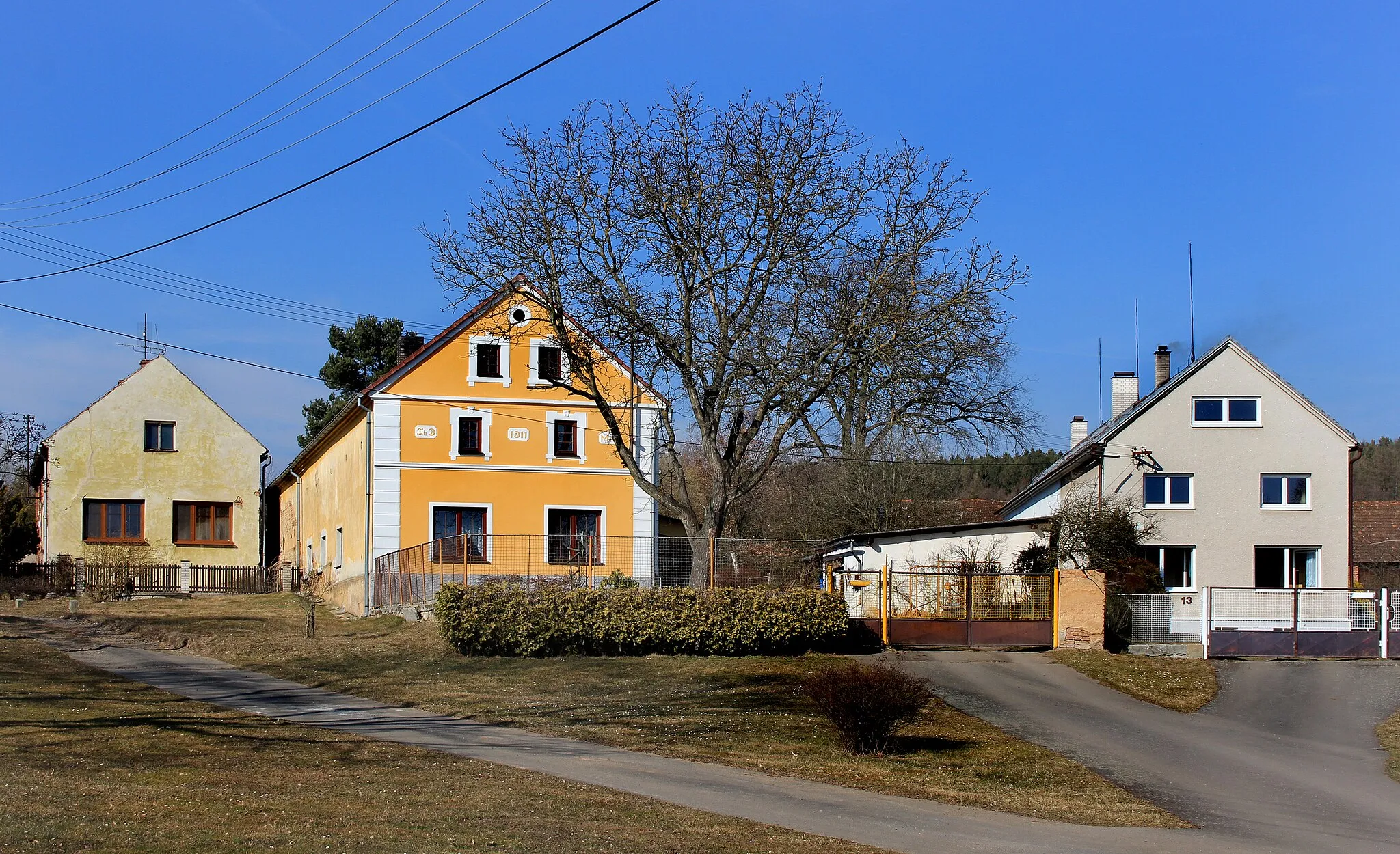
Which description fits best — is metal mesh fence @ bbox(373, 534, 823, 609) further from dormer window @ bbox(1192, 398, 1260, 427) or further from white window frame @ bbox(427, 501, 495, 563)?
dormer window @ bbox(1192, 398, 1260, 427)

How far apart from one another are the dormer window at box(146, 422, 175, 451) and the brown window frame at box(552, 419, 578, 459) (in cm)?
1828

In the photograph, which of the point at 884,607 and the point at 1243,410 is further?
the point at 1243,410

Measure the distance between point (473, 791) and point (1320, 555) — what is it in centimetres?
2944

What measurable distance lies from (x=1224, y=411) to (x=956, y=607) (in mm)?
12542

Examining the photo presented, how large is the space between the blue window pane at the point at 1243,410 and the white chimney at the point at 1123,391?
591 centimetres

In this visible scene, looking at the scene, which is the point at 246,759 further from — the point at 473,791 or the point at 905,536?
the point at 905,536

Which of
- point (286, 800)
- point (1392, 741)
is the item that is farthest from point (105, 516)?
point (1392, 741)

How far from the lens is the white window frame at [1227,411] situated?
3347 centimetres

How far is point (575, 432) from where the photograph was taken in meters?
35.2

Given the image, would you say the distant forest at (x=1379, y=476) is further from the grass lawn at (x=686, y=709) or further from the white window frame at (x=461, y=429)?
the grass lawn at (x=686, y=709)

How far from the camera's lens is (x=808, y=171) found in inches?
Result: 1051

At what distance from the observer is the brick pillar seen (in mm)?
25938

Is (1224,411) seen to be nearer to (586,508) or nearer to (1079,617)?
(1079,617)

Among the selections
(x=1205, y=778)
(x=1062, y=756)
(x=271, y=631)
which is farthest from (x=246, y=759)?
(x=271, y=631)
